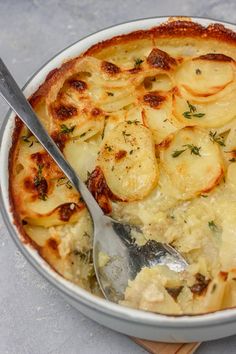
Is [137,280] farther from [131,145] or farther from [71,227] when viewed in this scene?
[131,145]

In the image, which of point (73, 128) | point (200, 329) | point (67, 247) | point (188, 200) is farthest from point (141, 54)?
point (200, 329)

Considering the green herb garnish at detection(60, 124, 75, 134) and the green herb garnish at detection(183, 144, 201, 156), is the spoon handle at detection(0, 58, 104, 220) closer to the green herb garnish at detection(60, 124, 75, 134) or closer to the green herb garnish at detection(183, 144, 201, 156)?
the green herb garnish at detection(60, 124, 75, 134)

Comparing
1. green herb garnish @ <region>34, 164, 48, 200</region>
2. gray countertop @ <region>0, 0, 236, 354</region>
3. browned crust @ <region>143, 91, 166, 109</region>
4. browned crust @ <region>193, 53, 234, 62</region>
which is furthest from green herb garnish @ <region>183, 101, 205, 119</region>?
gray countertop @ <region>0, 0, 236, 354</region>

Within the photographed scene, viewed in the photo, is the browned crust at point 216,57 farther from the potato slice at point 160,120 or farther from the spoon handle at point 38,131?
the spoon handle at point 38,131

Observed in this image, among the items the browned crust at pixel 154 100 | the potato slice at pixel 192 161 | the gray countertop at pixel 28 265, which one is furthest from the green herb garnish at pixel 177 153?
the gray countertop at pixel 28 265

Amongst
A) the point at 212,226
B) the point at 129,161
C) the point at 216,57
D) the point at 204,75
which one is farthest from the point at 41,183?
the point at 216,57

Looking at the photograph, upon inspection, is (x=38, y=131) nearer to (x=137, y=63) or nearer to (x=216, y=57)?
(x=137, y=63)
